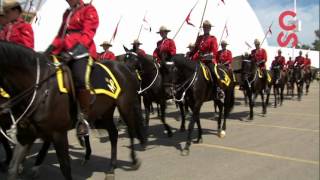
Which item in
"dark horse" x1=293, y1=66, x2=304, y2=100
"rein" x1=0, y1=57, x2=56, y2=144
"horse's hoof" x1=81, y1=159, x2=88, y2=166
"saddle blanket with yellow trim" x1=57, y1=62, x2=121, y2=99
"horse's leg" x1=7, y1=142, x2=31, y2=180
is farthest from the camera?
"dark horse" x1=293, y1=66, x2=304, y2=100

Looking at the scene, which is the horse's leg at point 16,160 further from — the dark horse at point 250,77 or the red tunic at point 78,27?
the dark horse at point 250,77

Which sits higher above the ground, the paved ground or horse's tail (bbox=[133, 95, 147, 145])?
horse's tail (bbox=[133, 95, 147, 145])

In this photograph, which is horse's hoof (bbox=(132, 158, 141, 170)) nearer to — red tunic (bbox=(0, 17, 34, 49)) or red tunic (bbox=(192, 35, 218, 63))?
red tunic (bbox=(0, 17, 34, 49))

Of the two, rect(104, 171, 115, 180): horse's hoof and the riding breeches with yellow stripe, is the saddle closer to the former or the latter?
the riding breeches with yellow stripe

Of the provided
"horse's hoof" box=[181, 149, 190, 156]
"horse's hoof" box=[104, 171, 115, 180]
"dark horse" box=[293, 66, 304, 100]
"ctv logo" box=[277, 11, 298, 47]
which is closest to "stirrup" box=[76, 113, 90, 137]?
"horse's hoof" box=[104, 171, 115, 180]

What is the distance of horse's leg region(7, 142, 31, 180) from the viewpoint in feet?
15.5

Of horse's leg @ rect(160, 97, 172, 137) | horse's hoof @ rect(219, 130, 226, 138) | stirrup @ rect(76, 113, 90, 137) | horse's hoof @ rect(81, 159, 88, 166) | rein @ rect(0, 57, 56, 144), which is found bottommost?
horse's hoof @ rect(219, 130, 226, 138)

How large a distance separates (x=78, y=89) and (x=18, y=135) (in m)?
0.90

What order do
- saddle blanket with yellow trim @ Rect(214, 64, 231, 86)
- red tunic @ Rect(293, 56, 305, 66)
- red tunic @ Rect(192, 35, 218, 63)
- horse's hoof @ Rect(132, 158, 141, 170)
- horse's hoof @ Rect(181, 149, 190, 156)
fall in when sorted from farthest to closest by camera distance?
red tunic @ Rect(293, 56, 305, 66) < saddle blanket with yellow trim @ Rect(214, 64, 231, 86) < red tunic @ Rect(192, 35, 218, 63) < horse's hoof @ Rect(181, 149, 190, 156) < horse's hoof @ Rect(132, 158, 141, 170)

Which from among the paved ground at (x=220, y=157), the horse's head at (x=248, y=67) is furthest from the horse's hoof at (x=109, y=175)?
the horse's head at (x=248, y=67)

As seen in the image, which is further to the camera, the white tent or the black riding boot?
the white tent

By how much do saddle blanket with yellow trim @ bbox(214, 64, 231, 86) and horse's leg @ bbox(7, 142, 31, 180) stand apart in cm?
542

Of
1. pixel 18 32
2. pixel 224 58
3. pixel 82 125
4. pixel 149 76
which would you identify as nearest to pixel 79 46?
pixel 82 125

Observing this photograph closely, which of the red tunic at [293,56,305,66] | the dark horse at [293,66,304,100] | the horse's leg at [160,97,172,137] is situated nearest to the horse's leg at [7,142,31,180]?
the horse's leg at [160,97,172,137]
